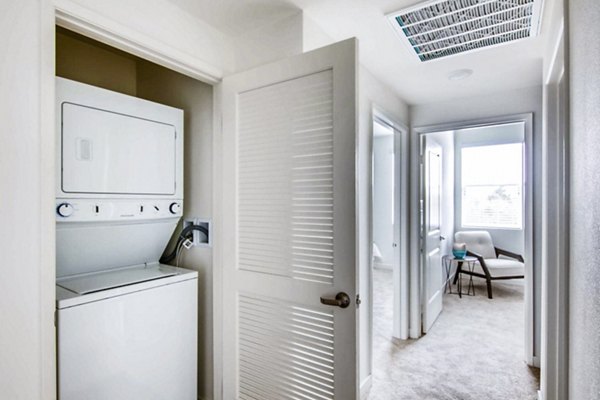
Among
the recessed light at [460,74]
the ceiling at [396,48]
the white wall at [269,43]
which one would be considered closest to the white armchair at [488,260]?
the ceiling at [396,48]

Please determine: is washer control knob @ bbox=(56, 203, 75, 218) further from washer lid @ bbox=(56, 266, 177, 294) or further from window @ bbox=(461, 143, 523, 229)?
window @ bbox=(461, 143, 523, 229)

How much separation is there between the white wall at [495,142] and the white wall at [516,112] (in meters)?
2.22

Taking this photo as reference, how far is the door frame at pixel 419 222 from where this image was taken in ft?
8.48

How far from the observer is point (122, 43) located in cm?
138

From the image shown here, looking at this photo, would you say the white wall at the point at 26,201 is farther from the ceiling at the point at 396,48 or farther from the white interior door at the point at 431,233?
the white interior door at the point at 431,233

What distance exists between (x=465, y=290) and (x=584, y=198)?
4.43 m

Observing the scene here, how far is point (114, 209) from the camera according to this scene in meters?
1.63

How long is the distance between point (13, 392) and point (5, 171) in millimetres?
740

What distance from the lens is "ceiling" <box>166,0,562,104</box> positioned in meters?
1.55

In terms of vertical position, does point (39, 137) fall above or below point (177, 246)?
above

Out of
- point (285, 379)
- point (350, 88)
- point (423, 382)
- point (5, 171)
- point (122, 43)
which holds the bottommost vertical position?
point (423, 382)

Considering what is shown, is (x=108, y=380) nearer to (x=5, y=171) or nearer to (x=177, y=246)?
(x=177, y=246)

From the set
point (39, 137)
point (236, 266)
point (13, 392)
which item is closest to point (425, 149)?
point (236, 266)

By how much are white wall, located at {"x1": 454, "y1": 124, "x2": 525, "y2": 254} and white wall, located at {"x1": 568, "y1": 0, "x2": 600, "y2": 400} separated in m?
4.47
